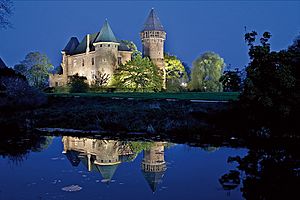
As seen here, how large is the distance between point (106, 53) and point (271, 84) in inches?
1344

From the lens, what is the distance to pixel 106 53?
1927 inches

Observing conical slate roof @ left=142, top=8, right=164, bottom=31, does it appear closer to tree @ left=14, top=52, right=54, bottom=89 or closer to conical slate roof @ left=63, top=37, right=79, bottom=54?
conical slate roof @ left=63, top=37, right=79, bottom=54

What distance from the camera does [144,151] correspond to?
12930 mm

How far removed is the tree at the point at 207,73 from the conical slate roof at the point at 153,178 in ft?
121

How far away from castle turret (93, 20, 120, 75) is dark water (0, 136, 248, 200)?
111 ft

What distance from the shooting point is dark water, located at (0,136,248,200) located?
8031 mm

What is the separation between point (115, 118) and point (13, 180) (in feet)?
38.4

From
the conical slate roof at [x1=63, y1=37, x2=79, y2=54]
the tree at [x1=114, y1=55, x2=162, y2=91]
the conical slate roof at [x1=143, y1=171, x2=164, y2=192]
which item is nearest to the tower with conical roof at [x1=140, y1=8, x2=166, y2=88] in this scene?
the tree at [x1=114, y1=55, x2=162, y2=91]

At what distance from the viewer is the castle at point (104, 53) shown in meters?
48.9

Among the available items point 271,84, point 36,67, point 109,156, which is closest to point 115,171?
point 109,156

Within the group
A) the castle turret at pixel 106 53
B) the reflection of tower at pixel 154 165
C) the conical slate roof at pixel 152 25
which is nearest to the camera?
the reflection of tower at pixel 154 165

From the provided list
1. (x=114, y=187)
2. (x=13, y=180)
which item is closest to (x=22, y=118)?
(x=13, y=180)

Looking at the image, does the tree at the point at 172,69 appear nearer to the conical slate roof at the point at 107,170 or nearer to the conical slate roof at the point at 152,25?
the conical slate roof at the point at 152,25

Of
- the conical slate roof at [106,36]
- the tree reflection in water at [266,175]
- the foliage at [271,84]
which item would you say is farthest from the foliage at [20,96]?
the conical slate roof at [106,36]
